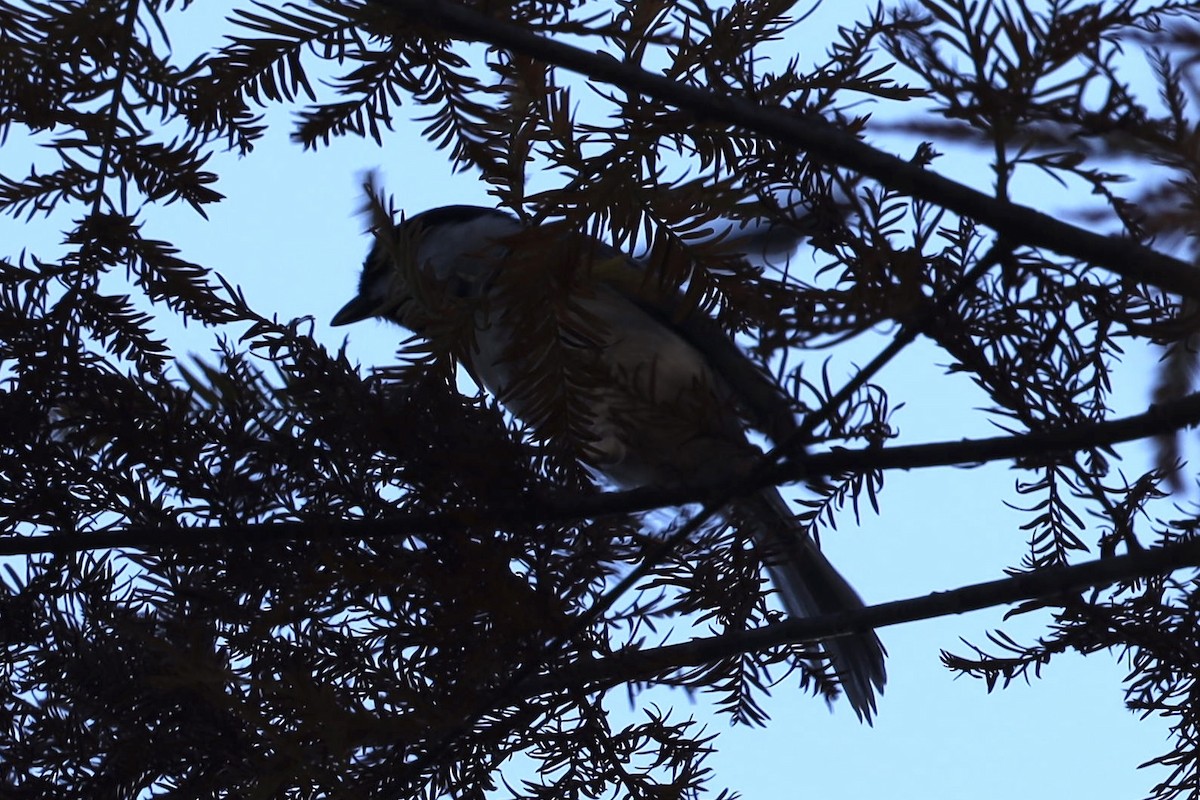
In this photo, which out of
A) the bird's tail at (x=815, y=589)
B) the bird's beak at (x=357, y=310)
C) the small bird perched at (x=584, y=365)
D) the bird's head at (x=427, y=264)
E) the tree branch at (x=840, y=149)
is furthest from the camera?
the bird's beak at (x=357, y=310)

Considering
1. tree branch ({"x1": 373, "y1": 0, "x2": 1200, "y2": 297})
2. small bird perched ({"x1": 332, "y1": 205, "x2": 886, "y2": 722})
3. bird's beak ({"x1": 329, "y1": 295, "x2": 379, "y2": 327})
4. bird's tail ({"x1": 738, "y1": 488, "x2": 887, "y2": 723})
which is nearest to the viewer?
tree branch ({"x1": 373, "y1": 0, "x2": 1200, "y2": 297})

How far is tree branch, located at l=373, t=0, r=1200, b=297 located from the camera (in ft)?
3.21

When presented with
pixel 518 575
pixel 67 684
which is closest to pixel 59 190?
pixel 67 684

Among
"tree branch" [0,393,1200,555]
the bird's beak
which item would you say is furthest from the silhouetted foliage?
the bird's beak

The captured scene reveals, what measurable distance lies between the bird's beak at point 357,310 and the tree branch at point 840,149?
7.89 feet

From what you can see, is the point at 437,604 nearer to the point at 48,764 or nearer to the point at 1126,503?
the point at 48,764

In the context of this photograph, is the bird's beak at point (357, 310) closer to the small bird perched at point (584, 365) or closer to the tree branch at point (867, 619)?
the small bird perched at point (584, 365)

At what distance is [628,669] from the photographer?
1.33m

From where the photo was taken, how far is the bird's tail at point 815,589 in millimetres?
1547

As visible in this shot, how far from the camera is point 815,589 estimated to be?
2.54 metres

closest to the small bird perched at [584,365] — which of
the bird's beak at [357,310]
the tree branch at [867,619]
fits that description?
the tree branch at [867,619]

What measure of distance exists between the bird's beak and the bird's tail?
1422 millimetres

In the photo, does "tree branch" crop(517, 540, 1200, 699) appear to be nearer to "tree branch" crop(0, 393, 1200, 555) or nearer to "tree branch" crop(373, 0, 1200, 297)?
"tree branch" crop(0, 393, 1200, 555)

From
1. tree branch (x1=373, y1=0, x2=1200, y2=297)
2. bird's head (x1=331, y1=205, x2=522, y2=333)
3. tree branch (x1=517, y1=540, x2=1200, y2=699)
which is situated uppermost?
bird's head (x1=331, y1=205, x2=522, y2=333)
